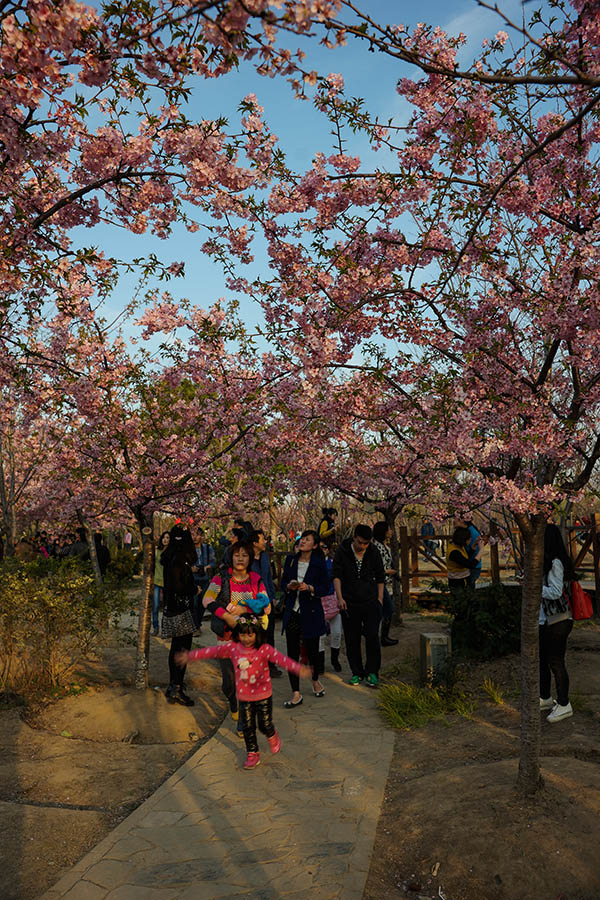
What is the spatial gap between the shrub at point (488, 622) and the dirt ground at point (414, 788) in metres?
0.26

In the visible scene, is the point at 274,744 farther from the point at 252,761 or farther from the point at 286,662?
the point at 286,662

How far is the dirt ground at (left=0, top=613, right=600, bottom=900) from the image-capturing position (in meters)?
4.03

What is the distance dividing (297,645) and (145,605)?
2.04 meters

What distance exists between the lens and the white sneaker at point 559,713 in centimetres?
677

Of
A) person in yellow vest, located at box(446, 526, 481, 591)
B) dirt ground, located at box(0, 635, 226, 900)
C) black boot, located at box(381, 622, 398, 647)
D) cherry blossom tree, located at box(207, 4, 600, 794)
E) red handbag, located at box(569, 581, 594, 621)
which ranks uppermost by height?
cherry blossom tree, located at box(207, 4, 600, 794)

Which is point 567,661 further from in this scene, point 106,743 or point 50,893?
point 50,893

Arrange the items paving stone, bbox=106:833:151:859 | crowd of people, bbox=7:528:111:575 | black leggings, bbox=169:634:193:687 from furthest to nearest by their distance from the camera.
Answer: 1. crowd of people, bbox=7:528:111:575
2. black leggings, bbox=169:634:193:687
3. paving stone, bbox=106:833:151:859

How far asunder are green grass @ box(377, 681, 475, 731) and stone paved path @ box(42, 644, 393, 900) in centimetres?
32

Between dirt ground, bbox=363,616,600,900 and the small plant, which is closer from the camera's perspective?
dirt ground, bbox=363,616,600,900

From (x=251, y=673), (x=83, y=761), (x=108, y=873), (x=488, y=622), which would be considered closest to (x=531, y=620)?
(x=251, y=673)

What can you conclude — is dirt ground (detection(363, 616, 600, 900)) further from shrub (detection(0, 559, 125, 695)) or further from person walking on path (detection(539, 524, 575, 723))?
shrub (detection(0, 559, 125, 695))

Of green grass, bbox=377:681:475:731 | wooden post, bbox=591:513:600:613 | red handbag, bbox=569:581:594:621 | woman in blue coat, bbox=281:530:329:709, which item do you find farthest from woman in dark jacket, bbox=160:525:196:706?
wooden post, bbox=591:513:600:613

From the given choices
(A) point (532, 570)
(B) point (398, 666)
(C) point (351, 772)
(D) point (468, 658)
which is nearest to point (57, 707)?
(C) point (351, 772)

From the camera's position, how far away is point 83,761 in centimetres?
645
